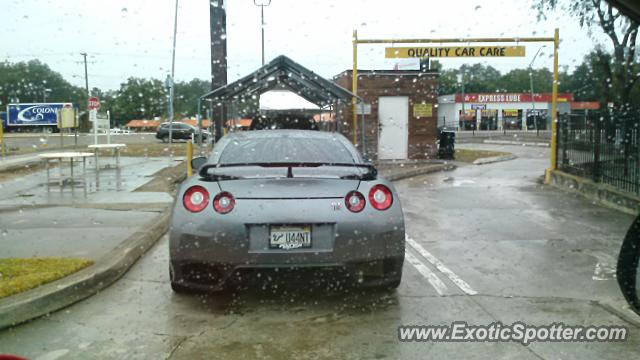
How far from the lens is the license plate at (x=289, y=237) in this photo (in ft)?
14.6

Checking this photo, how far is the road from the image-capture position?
12.8ft

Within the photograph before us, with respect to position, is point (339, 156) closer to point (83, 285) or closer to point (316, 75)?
point (83, 285)

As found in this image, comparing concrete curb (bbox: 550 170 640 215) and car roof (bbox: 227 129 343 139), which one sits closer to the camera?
car roof (bbox: 227 129 343 139)

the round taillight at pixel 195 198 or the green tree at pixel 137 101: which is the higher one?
the green tree at pixel 137 101

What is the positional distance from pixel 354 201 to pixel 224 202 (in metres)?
0.98

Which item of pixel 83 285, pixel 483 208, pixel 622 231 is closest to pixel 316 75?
pixel 483 208

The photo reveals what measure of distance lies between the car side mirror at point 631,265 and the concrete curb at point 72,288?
4.03 metres

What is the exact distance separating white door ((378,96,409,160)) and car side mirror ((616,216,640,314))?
16633 mm

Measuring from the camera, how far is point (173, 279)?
483 centimetres

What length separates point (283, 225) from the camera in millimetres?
4457

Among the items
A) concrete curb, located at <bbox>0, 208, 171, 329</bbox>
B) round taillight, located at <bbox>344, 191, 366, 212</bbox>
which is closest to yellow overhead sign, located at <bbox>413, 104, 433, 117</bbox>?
concrete curb, located at <bbox>0, 208, 171, 329</bbox>

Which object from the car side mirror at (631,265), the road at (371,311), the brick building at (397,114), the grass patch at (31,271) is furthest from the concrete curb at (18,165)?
the car side mirror at (631,265)

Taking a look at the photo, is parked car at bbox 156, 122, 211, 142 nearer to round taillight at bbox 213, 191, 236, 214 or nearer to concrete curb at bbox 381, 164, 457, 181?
concrete curb at bbox 381, 164, 457, 181

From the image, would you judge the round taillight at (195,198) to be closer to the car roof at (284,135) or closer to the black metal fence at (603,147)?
the car roof at (284,135)
